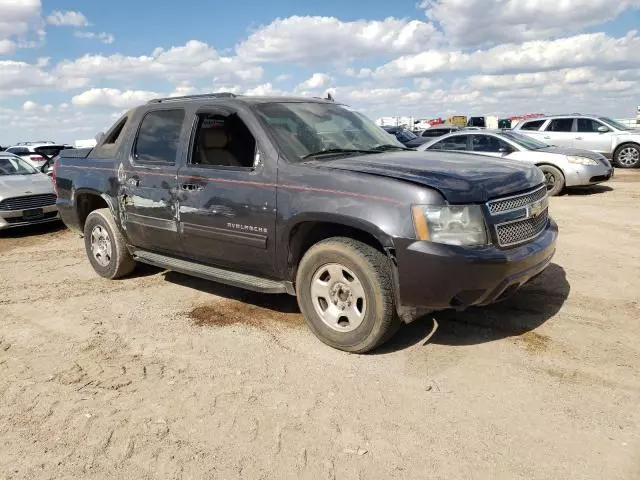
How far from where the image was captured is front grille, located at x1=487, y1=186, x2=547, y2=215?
362cm

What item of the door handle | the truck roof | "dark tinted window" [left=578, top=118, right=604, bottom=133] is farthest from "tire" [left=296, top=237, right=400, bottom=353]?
"dark tinted window" [left=578, top=118, right=604, bottom=133]

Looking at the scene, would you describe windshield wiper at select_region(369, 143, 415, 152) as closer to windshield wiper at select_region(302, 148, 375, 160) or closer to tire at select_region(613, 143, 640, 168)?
windshield wiper at select_region(302, 148, 375, 160)

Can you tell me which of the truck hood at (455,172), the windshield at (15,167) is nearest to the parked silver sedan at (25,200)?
the windshield at (15,167)

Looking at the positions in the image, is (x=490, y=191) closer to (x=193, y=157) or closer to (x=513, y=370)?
(x=513, y=370)

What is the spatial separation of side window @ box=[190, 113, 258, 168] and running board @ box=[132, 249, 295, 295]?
0.91m

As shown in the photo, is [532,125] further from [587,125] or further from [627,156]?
[627,156]

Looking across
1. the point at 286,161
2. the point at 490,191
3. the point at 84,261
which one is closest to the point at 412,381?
the point at 490,191

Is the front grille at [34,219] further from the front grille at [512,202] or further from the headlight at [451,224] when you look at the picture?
the front grille at [512,202]

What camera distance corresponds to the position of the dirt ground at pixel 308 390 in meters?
2.79

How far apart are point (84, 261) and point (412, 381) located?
213 inches

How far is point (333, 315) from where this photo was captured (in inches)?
158

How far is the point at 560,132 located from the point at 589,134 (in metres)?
0.92

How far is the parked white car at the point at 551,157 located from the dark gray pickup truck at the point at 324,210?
7418 millimetres

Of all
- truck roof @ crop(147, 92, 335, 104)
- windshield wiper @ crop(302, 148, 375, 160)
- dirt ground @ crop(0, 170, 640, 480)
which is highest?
truck roof @ crop(147, 92, 335, 104)
